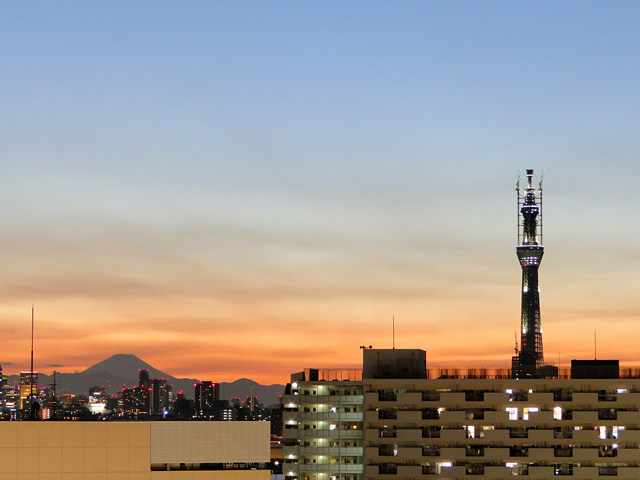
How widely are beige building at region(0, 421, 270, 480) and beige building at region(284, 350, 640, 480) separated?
324 ft

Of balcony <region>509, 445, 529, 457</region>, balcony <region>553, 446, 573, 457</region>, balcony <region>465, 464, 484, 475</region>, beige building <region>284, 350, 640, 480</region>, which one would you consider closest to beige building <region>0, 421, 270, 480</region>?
beige building <region>284, 350, 640, 480</region>

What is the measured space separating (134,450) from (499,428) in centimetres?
10641

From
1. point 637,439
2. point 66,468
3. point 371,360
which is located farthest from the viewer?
point 371,360

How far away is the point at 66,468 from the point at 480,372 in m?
111

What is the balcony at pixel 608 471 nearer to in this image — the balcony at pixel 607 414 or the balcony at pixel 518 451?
the balcony at pixel 607 414

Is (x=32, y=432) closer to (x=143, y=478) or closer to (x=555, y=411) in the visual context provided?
(x=143, y=478)

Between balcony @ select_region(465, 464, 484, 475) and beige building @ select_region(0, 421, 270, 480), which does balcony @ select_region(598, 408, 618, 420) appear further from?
beige building @ select_region(0, 421, 270, 480)

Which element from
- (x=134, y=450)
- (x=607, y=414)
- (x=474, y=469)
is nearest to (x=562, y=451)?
(x=607, y=414)

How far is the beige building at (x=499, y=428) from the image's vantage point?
500 feet

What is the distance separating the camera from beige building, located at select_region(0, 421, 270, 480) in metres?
57.5

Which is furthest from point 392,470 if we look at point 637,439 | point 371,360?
point 637,439

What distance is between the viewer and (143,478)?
5859 cm

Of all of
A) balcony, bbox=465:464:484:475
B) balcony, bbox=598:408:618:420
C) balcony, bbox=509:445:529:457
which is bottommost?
balcony, bbox=465:464:484:475

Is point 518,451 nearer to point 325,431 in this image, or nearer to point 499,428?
point 499,428
